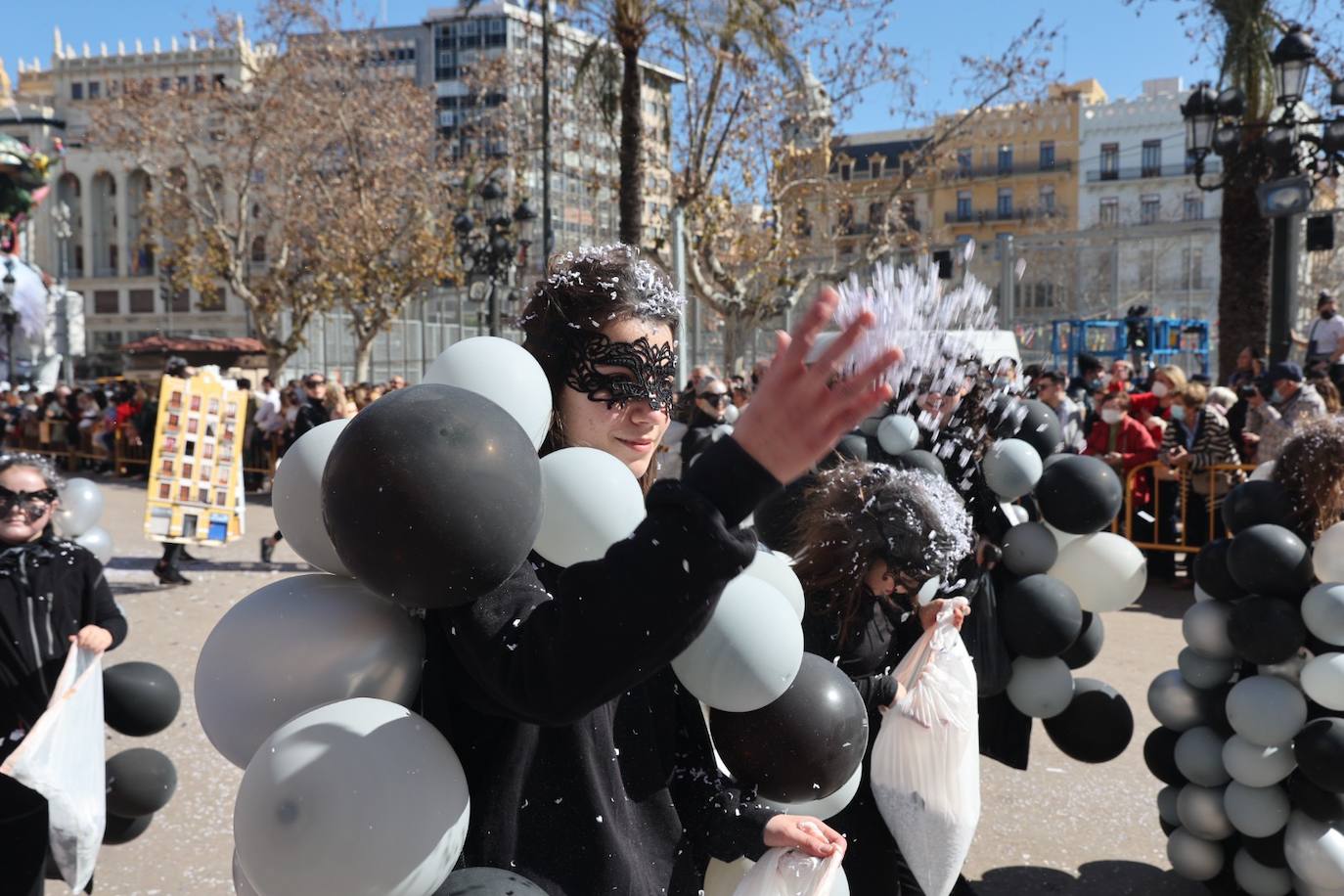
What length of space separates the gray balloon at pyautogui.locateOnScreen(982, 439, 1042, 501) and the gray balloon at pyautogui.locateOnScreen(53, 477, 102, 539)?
333cm

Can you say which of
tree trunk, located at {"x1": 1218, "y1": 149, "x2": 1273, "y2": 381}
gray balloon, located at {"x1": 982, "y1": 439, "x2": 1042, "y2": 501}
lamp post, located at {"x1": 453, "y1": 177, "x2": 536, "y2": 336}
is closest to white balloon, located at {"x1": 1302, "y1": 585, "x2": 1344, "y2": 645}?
gray balloon, located at {"x1": 982, "y1": 439, "x2": 1042, "y2": 501}

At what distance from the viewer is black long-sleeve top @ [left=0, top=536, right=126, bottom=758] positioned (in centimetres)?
343

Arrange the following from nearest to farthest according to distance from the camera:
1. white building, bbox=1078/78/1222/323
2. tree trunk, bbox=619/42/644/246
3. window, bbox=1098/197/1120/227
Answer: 1. tree trunk, bbox=619/42/644/246
2. white building, bbox=1078/78/1222/323
3. window, bbox=1098/197/1120/227

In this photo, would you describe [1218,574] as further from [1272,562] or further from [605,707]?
[605,707]

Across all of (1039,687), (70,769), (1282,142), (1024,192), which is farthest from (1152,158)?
(70,769)

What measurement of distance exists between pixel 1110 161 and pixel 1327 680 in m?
53.4

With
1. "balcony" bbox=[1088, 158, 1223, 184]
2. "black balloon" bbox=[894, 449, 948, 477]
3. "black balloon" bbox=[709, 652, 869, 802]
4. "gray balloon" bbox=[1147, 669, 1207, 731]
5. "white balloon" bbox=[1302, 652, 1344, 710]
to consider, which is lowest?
"gray balloon" bbox=[1147, 669, 1207, 731]

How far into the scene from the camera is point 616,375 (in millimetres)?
1808

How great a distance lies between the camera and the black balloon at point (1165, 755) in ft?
12.6

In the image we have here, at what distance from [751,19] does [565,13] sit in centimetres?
258

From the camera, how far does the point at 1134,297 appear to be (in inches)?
1075

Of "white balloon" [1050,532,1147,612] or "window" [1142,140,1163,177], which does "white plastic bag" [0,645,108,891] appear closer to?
"white balloon" [1050,532,1147,612]

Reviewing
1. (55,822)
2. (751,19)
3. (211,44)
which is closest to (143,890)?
(55,822)

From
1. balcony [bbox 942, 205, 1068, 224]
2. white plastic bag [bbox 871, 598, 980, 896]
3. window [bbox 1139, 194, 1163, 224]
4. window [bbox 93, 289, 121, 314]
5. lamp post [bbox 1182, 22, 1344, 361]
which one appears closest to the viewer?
white plastic bag [bbox 871, 598, 980, 896]
